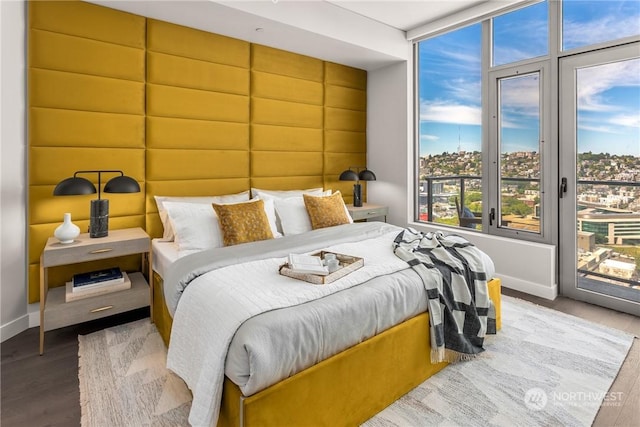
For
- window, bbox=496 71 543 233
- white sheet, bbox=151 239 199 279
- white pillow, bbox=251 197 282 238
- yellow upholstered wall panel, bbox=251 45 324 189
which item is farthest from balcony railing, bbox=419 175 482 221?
white sheet, bbox=151 239 199 279

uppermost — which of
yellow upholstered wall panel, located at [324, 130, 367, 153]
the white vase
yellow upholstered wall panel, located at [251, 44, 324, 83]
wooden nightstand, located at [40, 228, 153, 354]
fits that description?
yellow upholstered wall panel, located at [251, 44, 324, 83]

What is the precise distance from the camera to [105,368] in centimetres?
222

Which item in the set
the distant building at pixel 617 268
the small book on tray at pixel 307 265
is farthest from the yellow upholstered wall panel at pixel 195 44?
the distant building at pixel 617 268

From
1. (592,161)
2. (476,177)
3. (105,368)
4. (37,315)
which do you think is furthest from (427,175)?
(37,315)

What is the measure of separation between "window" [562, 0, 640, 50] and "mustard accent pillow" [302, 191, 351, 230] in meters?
2.60

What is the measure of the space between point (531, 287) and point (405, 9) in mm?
3168

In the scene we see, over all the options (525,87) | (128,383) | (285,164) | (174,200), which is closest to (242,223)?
(174,200)

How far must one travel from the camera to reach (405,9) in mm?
3807

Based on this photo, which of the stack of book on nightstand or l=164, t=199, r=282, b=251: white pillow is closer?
the stack of book on nightstand

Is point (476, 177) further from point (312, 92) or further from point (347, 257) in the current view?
point (347, 257)

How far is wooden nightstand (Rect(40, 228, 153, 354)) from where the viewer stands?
2387 millimetres

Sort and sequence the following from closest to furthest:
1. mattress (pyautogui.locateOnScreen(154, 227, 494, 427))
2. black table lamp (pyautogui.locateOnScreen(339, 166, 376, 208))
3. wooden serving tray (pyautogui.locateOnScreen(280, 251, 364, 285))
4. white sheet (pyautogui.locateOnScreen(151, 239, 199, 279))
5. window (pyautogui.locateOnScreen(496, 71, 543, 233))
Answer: mattress (pyautogui.locateOnScreen(154, 227, 494, 427)) → wooden serving tray (pyautogui.locateOnScreen(280, 251, 364, 285)) → white sheet (pyautogui.locateOnScreen(151, 239, 199, 279)) → window (pyautogui.locateOnScreen(496, 71, 543, 233)) → black table lamp (pyautogui.locateOnScreen(339, 166, 376, 208))

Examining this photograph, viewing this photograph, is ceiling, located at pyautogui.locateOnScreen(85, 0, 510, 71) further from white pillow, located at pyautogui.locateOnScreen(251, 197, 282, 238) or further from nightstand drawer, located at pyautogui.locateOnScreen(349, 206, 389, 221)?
nightstand drawer, located at pyautogui.locateOnScreen(349, 206, 389, 221)

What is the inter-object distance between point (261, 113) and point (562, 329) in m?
3.40
